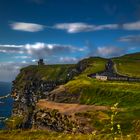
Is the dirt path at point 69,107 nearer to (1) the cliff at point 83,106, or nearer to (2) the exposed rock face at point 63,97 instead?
(1) the cliff at point 83,106

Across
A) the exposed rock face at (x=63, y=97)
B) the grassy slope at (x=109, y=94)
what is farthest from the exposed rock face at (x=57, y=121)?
the exposed rock face at (x=63, y=97)

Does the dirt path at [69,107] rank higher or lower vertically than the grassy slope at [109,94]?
lower

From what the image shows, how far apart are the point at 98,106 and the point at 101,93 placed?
1295 centimetres

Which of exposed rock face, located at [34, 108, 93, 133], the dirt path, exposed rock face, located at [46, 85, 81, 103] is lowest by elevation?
exposed rock face, located at [34, 108, 93, 133]

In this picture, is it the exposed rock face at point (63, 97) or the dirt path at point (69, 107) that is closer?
the dirt path at point (69, 107)

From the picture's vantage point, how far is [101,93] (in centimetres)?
15375

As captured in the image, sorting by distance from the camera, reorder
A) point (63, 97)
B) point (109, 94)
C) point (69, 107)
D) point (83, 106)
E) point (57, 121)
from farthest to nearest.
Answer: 1. point (63, 97)
2. point (109, 94)
3. point (69, 107)
4. point (83, 106)
5. point (57, 121)

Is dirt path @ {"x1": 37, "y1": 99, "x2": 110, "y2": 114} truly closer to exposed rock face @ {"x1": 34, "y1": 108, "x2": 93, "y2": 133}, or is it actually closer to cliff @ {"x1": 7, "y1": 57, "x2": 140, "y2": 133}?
cliff @ {"x1": 7, "y1": 57, "x2": 140, "y2": 133}

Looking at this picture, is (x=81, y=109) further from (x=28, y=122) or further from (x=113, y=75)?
(x=113, y=75)

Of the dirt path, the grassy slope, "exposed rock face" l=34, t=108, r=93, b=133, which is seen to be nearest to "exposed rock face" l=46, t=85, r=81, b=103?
the grassy slope

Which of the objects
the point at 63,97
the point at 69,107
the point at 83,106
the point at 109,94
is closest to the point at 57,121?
the point at 69,107

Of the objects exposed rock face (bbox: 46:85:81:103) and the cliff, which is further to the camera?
exposed rock face (bbox: 46:85:81:103)

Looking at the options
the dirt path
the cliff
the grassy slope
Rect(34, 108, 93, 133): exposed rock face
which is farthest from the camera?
the dirt path

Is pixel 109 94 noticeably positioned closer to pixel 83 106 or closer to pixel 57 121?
pixel 83 106
